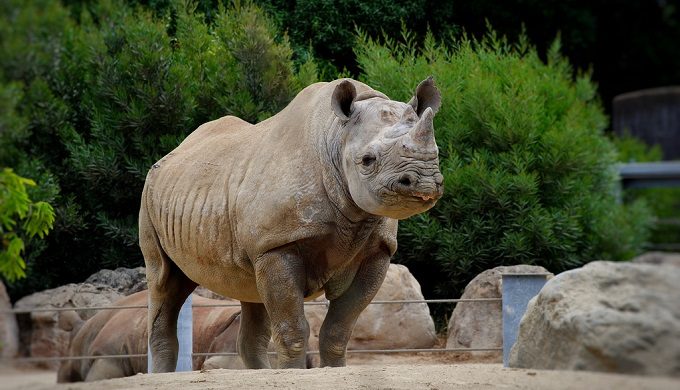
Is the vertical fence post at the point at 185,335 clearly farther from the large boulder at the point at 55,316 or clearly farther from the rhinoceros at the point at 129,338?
the large boulder at the point at 55,316

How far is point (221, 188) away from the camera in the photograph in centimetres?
757

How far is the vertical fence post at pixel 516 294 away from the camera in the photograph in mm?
8562

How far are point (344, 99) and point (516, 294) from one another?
257cm

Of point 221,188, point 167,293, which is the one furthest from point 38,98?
point 221,188

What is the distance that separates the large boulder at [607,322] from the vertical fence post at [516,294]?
10.9 ft

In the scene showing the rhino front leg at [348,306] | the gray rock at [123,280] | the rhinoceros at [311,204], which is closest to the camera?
the rhinoceros at [311,204]

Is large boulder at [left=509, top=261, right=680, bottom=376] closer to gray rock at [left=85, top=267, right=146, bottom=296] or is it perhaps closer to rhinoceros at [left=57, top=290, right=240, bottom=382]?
rhinoceros at [left=57, top=290, right=240, bottom=382]

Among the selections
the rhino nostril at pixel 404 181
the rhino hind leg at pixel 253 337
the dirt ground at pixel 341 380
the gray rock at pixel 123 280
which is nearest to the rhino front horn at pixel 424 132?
the rhino nostril at pixel 404 181

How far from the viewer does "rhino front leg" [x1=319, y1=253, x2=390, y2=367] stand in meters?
7.18

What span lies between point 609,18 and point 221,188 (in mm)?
12190

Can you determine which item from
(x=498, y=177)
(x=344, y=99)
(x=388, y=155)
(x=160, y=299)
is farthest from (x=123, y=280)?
(x=388, y=155)

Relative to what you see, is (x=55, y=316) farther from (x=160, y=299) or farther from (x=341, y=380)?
(x=341, y=380)

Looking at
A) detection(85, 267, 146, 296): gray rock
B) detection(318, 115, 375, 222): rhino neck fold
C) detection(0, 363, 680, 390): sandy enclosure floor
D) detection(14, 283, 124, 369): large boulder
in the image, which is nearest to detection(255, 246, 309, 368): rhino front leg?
detection(318, 115, 375, 222): rhino neck fold

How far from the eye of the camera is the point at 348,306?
Result: 7.18 metres
